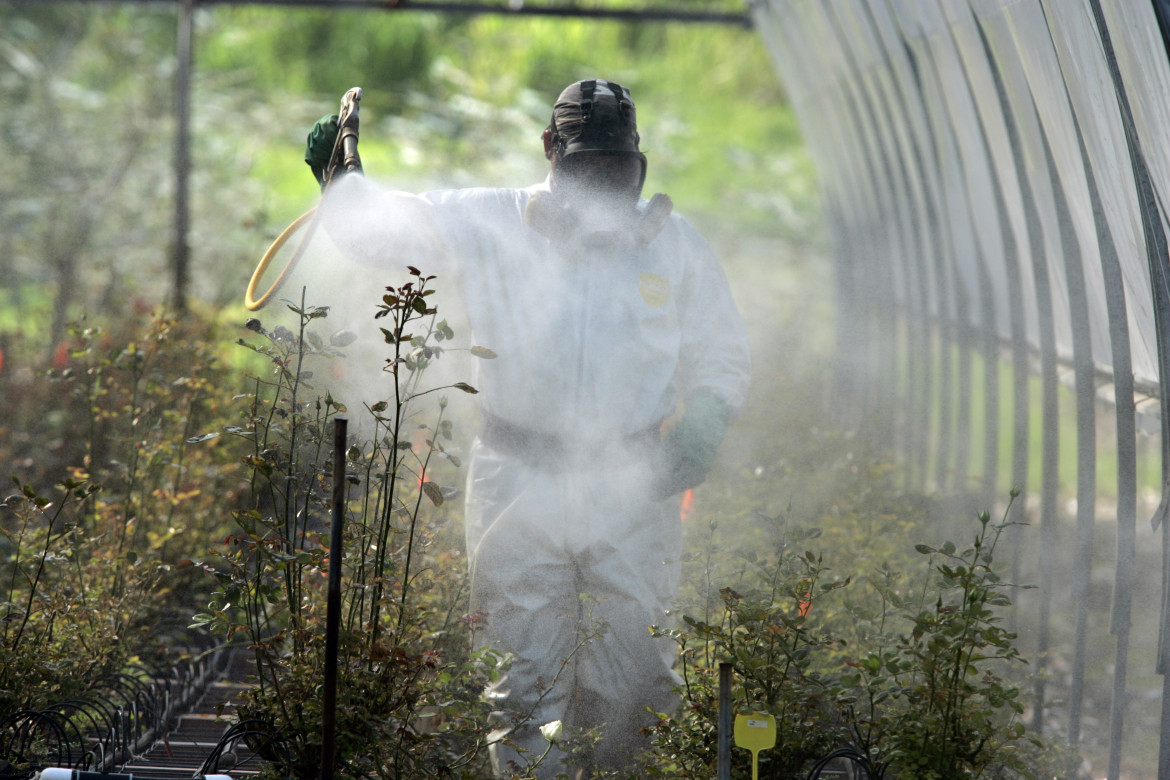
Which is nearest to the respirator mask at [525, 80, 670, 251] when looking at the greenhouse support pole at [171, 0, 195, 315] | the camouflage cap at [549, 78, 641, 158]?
the camouflage cap at [549, 78, 641, 158]

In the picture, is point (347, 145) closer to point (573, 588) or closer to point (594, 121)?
point (594, 121)

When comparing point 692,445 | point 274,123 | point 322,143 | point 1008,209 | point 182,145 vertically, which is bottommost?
point 692,445

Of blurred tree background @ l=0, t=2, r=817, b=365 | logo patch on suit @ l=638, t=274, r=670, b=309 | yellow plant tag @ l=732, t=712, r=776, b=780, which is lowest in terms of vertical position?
yellow plant tag @ l=732, t=712, r=776, b=780

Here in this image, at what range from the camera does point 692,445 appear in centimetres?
297

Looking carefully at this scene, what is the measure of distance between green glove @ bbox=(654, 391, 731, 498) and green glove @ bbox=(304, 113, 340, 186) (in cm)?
129

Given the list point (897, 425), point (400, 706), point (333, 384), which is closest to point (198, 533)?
point (333, 384)

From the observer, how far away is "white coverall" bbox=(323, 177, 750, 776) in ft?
9.50

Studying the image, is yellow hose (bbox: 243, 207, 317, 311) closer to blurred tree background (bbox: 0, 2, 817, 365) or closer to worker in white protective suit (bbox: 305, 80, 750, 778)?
worker in white protective suit (bbox: 305, 80, 750, 778)

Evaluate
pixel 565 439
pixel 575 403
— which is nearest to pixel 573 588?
pixel 565 439

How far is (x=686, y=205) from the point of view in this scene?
44.7 ft

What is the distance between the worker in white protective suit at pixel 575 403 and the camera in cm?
290

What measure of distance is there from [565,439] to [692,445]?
0.38 meters

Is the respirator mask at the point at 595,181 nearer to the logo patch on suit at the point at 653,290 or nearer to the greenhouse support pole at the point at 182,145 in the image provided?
the logo patch on suit at the point at 653,290

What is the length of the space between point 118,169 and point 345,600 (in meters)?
10.4
